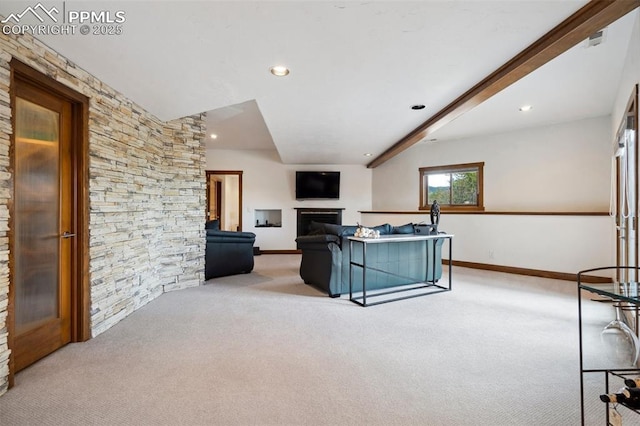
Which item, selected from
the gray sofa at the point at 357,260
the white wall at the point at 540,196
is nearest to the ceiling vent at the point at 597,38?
the gray sofa at the point at 357,260

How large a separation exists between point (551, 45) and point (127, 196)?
12.4 feet

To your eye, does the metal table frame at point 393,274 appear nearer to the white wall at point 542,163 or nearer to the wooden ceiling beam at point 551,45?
the wooden ceiling beam at point 551,45

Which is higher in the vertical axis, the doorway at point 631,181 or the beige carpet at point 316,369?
the doorway at point 631,181

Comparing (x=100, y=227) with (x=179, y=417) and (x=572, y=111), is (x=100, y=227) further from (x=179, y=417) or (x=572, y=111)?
(x=572, y=111)

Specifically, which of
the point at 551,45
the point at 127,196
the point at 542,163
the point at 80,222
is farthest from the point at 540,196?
the point at 80,222

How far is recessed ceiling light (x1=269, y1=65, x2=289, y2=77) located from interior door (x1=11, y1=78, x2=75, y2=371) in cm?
166

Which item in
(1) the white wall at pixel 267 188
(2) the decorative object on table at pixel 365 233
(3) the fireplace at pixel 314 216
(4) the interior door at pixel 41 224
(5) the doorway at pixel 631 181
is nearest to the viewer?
(4) the interior door at pixel 41 224

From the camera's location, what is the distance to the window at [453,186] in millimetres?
6172

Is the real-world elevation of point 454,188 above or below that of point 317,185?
below

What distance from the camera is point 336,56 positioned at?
8.11 ft

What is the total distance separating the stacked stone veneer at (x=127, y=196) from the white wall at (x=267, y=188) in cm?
332

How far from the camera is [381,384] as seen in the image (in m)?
1.95

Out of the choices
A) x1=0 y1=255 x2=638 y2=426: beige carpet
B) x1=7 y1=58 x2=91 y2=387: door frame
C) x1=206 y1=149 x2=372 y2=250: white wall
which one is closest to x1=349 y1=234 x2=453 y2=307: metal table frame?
x1=0 y1=255 x2=638 y2=426: beige carpet

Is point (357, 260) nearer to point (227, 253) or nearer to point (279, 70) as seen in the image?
point (227, 253)
